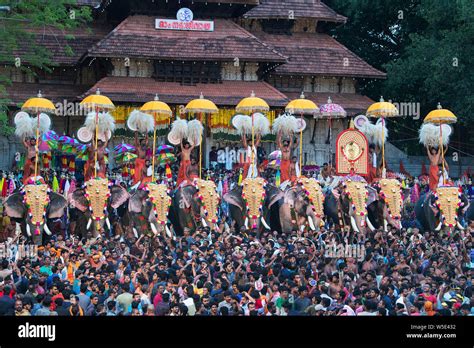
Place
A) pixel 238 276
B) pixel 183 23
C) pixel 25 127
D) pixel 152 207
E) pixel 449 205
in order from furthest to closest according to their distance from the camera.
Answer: pixel 183 23 < pixel 25 127 < pixel 449 205 < pixel 152 207 < pixel 238 276

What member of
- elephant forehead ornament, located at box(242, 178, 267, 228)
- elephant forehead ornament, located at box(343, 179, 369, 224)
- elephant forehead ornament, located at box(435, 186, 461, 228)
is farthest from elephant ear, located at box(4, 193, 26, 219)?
elephant forehead ornament, located at box(435, 186, 461, 228)

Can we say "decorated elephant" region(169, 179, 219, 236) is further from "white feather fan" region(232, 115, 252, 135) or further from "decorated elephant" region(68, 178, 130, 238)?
"white feather fan" region(232, 115, 252, 135)

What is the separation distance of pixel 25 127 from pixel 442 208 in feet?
31.5

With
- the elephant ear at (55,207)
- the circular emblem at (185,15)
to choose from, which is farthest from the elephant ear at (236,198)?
the circular emblem at (185,15)

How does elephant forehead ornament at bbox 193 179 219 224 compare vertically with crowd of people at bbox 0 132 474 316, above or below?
above

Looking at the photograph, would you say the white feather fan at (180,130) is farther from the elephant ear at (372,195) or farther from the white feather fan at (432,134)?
the white feather fan at (432,134)

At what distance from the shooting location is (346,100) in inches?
1590

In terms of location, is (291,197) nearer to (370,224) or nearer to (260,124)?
(370,224)

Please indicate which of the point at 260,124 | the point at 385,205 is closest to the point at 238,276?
the point at 385,205

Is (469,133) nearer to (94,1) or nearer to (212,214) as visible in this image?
(94,1)

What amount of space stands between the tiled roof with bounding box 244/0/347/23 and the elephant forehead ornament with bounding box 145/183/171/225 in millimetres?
16918

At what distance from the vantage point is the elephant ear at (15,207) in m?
25.7

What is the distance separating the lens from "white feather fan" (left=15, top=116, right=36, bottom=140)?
2680 centimetres

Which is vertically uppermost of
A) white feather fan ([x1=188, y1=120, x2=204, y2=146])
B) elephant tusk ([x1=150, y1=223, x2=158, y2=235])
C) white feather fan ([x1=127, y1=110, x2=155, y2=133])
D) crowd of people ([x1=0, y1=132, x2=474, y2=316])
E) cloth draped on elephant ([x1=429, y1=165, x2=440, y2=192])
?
white feather fan ([x1=127, y1=110, x2=155, y2=133])
